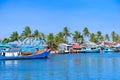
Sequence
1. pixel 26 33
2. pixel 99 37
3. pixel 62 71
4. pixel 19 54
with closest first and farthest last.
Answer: pixel 62 71
pixel 19 54
pixel 26 33
pixel 99 37

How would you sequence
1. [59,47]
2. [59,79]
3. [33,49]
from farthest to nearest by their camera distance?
[59,47]
[33,49]
[59,79]

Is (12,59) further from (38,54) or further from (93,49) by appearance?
(93,49)

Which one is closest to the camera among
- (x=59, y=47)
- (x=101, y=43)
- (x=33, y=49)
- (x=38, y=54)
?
(x=38, y=54)

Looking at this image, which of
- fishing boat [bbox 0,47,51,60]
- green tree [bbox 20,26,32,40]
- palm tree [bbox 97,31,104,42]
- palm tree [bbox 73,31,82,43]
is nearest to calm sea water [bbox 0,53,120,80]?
fishing boat [bbox 0,47,51,60]

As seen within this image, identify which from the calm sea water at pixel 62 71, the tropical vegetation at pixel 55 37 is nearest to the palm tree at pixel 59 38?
the tropical vegetation at pixel 55 37

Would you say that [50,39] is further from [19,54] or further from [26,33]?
[19,54]

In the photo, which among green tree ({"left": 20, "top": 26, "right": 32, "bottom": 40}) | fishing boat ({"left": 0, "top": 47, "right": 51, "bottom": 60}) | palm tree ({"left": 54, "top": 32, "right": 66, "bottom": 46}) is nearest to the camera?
fishing boat ({"left": 0, "top": 47, "right": 51, "bottom": 60})

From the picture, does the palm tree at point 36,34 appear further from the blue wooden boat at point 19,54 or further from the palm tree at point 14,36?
the blue wooden boat at point 19,54

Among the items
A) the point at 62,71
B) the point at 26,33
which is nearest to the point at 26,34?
the point at 26,33

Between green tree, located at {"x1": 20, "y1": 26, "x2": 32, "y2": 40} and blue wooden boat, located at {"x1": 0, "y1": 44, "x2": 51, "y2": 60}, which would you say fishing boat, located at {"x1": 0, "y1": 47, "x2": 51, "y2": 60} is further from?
green tree, located at {"x1": 20, "y1": 26, "x2": 32, "y2": 40}

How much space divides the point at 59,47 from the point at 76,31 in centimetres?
1350

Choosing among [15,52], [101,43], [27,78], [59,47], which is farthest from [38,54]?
[101,43]

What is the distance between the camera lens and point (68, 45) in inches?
6358

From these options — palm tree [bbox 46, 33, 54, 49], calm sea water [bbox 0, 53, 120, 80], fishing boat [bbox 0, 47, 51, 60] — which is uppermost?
palm tree [bbox 46, 33, 54, 49]
